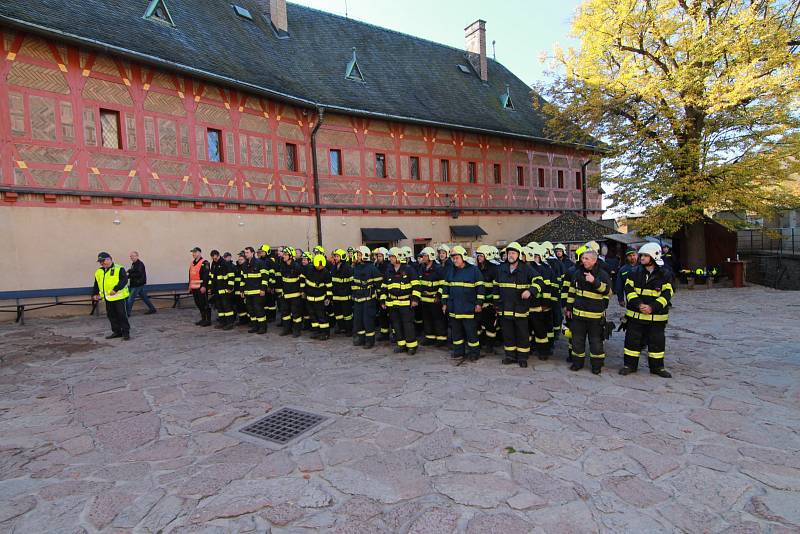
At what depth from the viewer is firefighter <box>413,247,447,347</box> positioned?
28.3 ft

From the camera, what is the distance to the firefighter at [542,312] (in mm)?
7594

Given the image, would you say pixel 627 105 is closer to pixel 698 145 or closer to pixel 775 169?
pixel 698 145

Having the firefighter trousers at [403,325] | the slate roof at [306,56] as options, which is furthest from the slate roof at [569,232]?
the firefighter trousers at [403,325]

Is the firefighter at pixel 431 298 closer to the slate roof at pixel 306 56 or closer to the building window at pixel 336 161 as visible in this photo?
the slate roof at pixel 306 56

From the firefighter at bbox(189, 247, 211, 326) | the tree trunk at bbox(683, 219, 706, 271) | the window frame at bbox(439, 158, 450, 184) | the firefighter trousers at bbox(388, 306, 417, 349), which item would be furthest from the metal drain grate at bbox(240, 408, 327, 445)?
the tree trunk at bbox(683, 219, 706, 271)

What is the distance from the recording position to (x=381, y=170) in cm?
2083

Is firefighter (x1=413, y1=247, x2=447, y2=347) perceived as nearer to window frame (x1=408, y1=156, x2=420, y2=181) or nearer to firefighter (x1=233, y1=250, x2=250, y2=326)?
firefighter (x1=233, y1=250, x2=250, y2=326)

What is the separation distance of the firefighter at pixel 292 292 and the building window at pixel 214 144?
25.4ft

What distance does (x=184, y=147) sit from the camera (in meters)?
15.1

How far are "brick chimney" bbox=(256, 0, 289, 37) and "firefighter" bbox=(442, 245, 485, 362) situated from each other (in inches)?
701

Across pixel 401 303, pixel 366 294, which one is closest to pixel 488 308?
pixel 401 303

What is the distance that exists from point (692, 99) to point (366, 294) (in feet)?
47.7

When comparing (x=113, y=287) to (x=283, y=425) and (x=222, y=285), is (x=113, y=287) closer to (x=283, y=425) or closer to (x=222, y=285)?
(x=222, y=285)

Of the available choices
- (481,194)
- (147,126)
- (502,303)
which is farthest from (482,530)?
(481,194)
